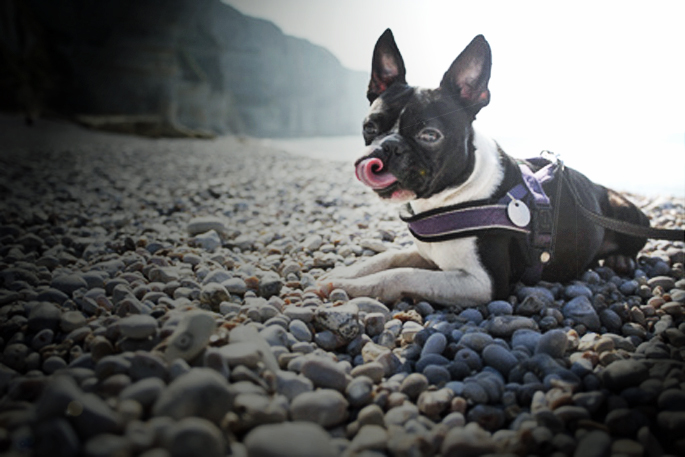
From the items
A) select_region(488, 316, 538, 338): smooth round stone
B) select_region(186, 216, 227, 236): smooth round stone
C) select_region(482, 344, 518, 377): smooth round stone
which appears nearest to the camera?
select_region(482, 344, 518, 377): smooth round stone

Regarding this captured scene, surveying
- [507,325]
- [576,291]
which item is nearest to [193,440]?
[507,325]

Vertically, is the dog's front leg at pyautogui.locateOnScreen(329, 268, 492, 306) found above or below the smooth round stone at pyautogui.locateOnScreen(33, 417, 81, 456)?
above

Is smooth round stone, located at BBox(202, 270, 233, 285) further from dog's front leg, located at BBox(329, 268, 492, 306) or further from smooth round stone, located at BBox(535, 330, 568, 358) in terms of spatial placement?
smooth round stone, located at BBox(535, 330, 568, 358)

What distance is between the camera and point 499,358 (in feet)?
6.35

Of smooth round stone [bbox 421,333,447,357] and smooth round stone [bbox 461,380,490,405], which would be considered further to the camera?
smooth round stone [bbox 421,333,447,357]

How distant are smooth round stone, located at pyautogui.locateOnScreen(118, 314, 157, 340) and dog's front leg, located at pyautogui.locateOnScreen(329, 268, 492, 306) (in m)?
1.18

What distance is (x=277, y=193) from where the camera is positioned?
654 centimetres

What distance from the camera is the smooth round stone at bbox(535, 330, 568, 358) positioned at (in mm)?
1983

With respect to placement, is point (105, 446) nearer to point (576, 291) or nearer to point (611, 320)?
point (611, 320)

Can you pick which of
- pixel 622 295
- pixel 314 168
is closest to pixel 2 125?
pixel 314 168

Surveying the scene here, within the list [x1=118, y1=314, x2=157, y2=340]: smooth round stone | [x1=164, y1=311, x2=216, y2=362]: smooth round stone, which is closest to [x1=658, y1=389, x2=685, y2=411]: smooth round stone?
[x1=164, y1=311, x2=216, y2=362]: smooth round stone

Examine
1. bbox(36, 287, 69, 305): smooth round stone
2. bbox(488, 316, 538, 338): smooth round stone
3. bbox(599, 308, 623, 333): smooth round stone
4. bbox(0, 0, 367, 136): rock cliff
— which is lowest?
bbox(36, 287, 69, 305): smooth round stone

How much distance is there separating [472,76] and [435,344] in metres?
1.53

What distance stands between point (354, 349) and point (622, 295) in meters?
1.86
